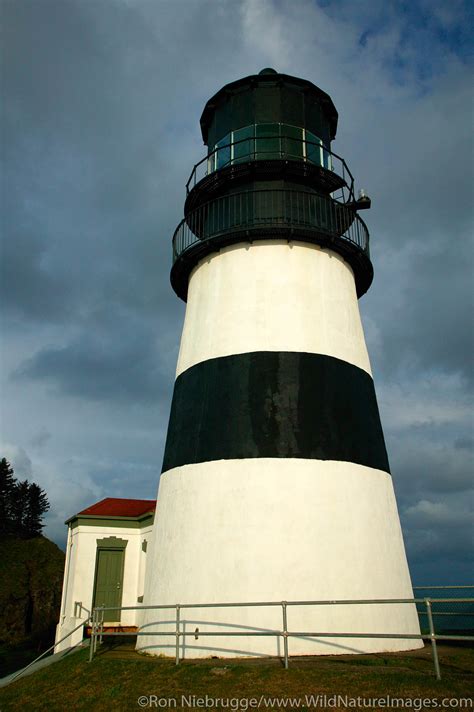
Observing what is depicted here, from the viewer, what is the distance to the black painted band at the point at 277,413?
38.7 ft

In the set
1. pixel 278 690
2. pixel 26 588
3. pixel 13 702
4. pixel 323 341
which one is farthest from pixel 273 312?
pixel 26 588

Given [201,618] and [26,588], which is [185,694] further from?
[26,588]

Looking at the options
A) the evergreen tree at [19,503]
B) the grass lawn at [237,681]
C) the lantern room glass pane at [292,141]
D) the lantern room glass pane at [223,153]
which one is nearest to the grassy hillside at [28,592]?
the grass lawn at [237,681]

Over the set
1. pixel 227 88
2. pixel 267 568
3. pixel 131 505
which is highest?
pixel 227 88

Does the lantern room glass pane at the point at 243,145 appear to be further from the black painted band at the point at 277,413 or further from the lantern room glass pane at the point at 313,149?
the black painted band at the point at 277,413

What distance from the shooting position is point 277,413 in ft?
39.4

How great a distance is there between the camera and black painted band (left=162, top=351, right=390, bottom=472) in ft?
38.7

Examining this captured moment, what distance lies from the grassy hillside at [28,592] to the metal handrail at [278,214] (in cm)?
1875

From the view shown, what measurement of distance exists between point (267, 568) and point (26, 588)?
21.8 metres

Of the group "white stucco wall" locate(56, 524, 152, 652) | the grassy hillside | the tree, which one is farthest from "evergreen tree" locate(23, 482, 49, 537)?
"white stucco wall" locate(56, 524, 152, 652)

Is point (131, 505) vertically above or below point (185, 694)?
above

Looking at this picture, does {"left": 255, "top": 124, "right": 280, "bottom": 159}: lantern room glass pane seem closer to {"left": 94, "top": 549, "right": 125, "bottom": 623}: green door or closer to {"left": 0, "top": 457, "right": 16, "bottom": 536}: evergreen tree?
{"left": 94, "top": 549, "right": 125, "bottom": 623}: green door

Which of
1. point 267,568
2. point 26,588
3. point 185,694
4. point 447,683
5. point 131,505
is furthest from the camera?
point 26,588

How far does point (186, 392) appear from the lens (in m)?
13.5
